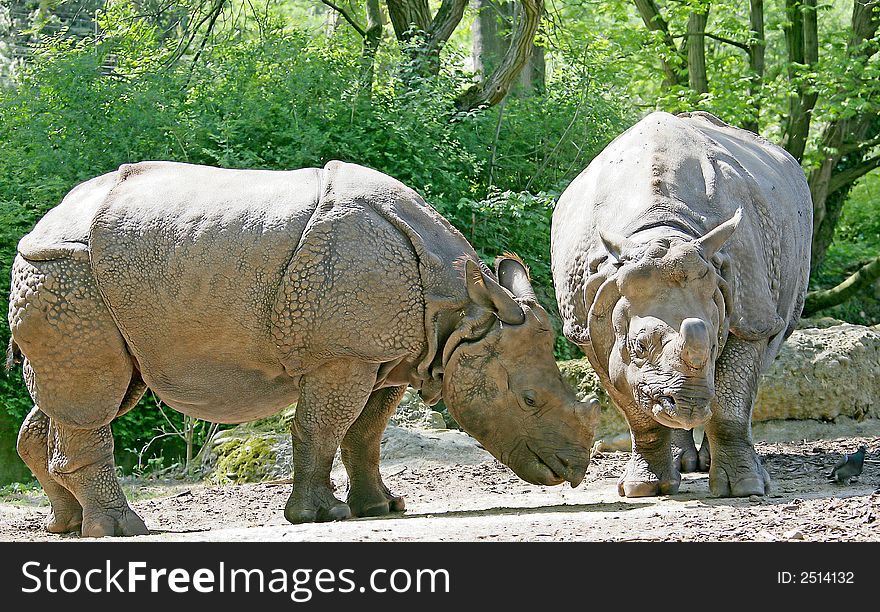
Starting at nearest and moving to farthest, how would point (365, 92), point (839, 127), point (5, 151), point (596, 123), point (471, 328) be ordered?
1. point (471, 328)
2. point (5, 151)
3. point (365, 92)
4. point (596, 123)
5. point (839, 127)

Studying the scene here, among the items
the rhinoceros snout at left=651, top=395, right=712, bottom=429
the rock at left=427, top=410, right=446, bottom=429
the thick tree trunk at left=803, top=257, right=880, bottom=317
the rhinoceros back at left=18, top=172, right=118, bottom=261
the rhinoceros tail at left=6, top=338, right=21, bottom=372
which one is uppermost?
the rhinoceros back at left=18, top=172, right=118, bottom=261

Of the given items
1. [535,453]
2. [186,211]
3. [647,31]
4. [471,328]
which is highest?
[647,31]

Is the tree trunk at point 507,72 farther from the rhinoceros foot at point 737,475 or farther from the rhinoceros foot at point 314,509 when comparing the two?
the rhinoceros foot at point 314,509

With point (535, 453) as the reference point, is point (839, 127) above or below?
above

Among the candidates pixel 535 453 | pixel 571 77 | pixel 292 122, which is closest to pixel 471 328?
pixel 535 453

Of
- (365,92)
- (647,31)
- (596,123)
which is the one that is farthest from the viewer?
(647,31)

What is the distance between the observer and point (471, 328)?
23.3 ft

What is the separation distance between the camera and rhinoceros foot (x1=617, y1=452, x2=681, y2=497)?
7773 millimetres

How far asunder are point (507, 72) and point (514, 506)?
708 cm

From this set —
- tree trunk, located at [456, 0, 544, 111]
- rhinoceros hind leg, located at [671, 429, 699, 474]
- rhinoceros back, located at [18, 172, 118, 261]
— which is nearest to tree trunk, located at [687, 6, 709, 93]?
tree trunk, located at [456, 0, 544, 111]

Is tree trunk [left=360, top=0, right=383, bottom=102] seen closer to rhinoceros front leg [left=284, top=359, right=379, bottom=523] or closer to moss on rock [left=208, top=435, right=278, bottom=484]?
moss on rock [left=208, top=435, right=278, bottom=484]

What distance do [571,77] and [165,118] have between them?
472 cm

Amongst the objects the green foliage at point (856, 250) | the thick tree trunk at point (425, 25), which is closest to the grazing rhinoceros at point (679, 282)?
the thick tree trunk at point (425, 25)

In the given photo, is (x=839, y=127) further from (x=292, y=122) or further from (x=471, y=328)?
(x=471, y=328)
